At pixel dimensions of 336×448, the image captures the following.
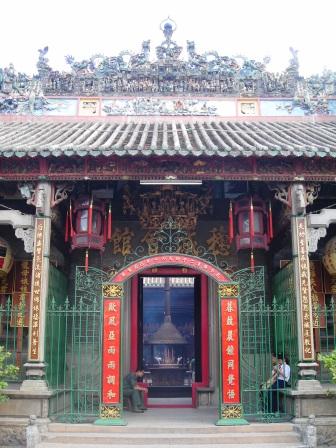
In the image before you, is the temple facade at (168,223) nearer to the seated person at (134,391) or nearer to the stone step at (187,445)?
the seated person at (134,391)

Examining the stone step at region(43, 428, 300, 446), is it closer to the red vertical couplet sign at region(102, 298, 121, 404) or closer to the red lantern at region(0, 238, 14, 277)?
the red vertical couplet sign at region(102, 298, 121, 404)

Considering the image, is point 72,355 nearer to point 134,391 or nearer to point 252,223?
point 134,391

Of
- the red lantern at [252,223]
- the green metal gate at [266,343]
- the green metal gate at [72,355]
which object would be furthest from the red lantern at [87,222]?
the green metal gate at [266,343]

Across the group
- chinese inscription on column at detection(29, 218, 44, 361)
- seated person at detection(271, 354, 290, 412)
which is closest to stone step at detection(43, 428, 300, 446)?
seated person at detection(271, 354, 290, 412)

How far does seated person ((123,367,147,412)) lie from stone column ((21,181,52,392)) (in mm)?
2637

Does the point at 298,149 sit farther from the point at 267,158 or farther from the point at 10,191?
the point at 10,191

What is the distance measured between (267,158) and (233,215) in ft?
4.47

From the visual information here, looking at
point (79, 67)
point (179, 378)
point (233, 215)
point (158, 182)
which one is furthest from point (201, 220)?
point (179, 378)

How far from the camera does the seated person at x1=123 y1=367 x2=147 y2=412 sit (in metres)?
A: 10.2

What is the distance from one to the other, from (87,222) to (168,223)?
1437 millimetres

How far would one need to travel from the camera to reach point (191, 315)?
22000mm

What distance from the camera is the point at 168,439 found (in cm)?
761

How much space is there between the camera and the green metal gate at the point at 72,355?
27.4 ft

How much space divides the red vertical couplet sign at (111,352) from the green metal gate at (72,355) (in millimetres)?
245
